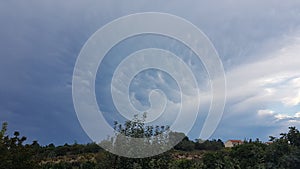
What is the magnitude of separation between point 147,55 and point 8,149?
716 cm

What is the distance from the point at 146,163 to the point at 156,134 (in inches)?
46.1

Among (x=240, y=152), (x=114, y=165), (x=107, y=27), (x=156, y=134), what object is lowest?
(x=114, y=165)

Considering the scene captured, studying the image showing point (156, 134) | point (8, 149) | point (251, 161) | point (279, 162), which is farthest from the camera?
point (251, 161)

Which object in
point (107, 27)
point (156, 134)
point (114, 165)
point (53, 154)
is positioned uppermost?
point (53, 154)

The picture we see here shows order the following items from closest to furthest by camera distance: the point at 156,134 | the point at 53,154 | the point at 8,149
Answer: the point at 156,134, the point at 8,149, the point at 53,154

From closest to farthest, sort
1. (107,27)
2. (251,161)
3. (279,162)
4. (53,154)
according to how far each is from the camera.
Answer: (107,27) < (279,162) < (251,161) < (53,154)

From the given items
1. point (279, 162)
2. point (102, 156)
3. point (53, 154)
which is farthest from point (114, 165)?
point (53, 154)

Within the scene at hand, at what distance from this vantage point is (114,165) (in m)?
11.0

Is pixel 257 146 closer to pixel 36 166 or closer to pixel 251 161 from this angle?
pixel 251 161

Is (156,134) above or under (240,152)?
under

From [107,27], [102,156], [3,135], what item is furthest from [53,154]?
[107,27]

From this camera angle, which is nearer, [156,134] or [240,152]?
[156,134]

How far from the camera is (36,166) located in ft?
43.3

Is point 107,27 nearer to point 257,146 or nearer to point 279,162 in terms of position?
point 279,162
